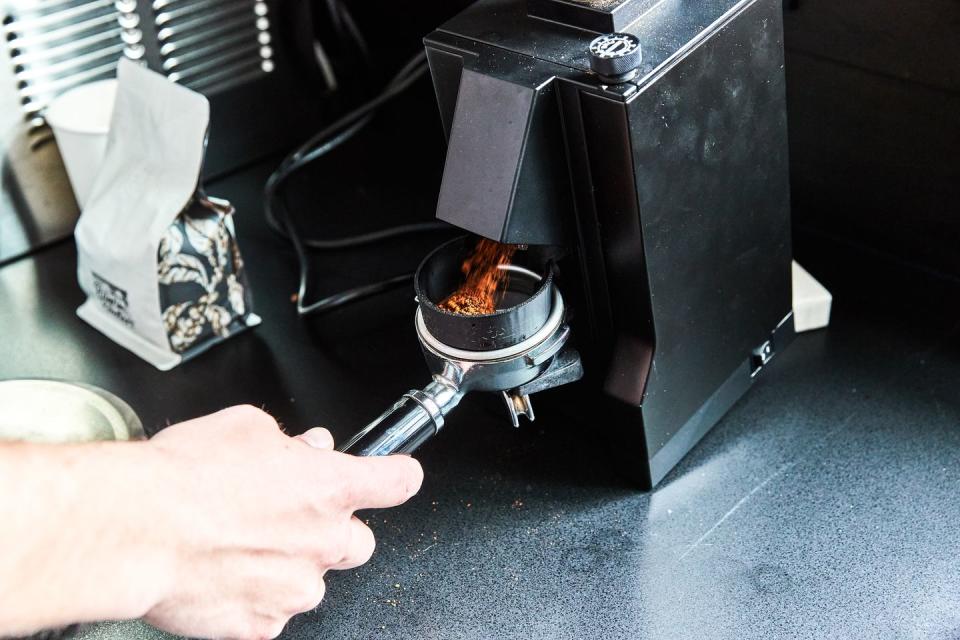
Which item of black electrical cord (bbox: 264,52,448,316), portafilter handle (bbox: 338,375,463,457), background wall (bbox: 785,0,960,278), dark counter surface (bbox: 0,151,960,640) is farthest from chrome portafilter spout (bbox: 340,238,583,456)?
background wall (bbox: 785,0,960,278)

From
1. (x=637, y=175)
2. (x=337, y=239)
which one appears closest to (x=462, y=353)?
(x=637, y=175)

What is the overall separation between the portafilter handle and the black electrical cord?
0.98 feet

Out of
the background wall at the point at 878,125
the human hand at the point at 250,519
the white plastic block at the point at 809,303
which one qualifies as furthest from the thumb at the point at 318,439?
the background wall at the point at 878,125

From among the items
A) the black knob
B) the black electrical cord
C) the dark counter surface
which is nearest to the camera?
the black knob

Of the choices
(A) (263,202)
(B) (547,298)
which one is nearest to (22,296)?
(A) (263,202)

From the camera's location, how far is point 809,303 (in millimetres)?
909

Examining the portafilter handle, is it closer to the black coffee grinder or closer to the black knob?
the black coffee grinder

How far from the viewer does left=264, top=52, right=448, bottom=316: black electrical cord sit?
3.24ft

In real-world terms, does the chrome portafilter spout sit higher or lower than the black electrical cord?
higher

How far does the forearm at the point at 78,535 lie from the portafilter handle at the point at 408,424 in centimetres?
16

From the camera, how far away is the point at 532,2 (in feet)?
2.28

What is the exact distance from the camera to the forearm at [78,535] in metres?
0.48

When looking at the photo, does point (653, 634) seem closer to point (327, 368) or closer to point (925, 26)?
point (327, 368)

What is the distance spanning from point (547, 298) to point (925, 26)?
41cm
